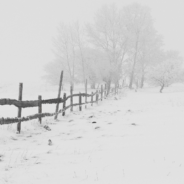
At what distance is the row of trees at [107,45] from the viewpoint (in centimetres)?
2512

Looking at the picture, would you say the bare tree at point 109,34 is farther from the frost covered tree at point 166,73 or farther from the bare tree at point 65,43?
the frost covered tree at point 166,73

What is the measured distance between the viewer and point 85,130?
21.6ft

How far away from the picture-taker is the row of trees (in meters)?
25.1

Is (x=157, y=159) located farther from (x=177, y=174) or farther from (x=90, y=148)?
(x=90, y=148)

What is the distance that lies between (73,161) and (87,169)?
0.47 metres

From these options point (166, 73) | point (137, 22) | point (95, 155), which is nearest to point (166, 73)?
point (166, 73)

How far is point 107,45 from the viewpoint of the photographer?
83.9 feet

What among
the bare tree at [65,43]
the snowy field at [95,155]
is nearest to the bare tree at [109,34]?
the bare tree at [65,43]

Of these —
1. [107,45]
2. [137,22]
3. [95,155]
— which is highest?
[137,22]

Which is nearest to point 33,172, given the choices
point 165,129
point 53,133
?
point 53,133

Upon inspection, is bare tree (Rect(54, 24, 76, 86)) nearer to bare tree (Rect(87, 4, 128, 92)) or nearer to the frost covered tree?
bare tree (Rect(87, 4, 128, 92))

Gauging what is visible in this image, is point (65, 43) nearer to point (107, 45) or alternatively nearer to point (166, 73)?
point (107, 45)

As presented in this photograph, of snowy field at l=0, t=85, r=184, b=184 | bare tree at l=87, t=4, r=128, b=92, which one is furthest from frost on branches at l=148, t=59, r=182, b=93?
snowy field at l=0, t=85, r=184, b=184

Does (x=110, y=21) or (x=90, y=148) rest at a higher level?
(x=110, y=21)
